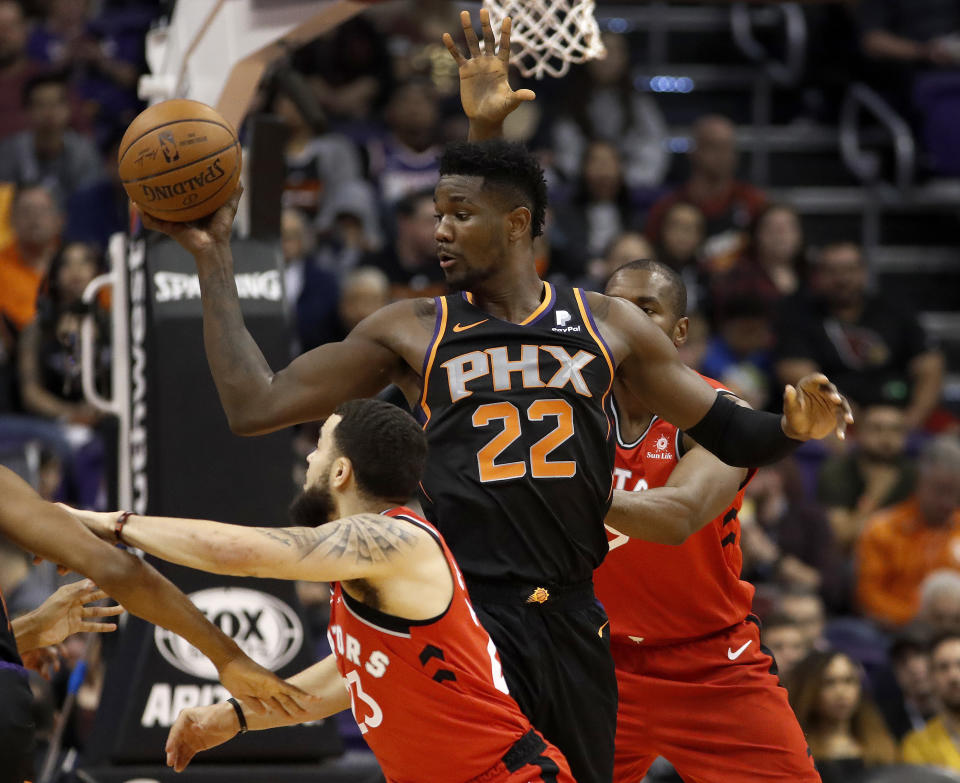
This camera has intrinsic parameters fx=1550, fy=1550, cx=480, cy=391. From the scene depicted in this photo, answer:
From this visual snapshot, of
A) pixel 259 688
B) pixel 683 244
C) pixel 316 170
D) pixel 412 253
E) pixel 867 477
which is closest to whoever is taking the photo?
pixel 259 688

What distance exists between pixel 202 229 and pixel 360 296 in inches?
200

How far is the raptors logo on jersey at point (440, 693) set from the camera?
388 cm

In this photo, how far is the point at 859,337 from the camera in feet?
34.7

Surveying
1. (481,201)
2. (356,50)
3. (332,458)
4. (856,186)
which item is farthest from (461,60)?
(856,186)

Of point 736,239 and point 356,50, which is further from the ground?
point 356,50

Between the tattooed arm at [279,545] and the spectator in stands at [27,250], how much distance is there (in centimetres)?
648

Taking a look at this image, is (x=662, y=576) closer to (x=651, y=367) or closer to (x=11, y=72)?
(x=651, y=367)

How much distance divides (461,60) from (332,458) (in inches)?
67.1

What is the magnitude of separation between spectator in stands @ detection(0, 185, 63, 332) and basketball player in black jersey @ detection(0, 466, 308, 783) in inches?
249

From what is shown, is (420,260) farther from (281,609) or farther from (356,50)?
(281,609)

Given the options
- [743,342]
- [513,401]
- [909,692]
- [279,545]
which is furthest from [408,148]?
[279,545]

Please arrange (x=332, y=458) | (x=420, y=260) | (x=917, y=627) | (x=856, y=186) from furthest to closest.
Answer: (x=856, y=186) → (x=420, y=260) → (x=917, y=627) → (x=332, y=458)

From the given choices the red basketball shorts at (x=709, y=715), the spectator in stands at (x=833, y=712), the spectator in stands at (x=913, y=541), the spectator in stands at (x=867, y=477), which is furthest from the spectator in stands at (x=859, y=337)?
the red basketball shorts at (x=709, y=715)

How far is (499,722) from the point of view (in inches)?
155
